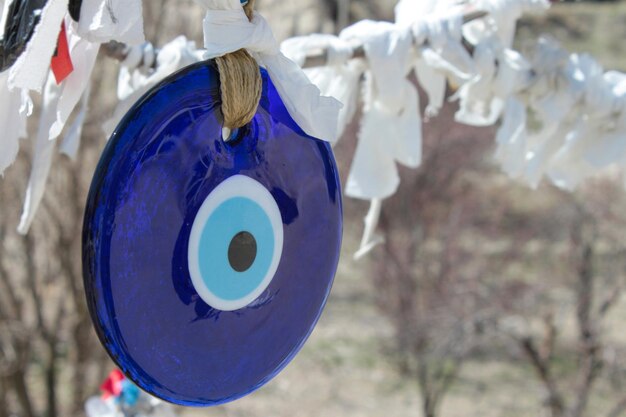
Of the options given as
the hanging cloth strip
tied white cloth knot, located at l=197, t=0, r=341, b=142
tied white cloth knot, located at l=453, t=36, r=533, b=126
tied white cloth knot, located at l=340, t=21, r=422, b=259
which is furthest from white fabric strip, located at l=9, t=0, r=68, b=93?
tied white cloth knot, located at l=453, t=36, r=533, b=126

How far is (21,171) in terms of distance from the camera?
2656mm

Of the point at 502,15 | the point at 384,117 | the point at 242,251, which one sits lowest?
the point at 384,117

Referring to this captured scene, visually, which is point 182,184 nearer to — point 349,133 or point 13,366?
Result: point 13,366

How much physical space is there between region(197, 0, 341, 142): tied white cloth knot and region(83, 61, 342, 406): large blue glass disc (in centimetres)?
1

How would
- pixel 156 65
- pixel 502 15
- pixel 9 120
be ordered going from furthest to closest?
pixel 502 15 → pixel 156 65 → pixel 9 120

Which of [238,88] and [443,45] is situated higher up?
[238,88]

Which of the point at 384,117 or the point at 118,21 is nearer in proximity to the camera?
the point at 118,21

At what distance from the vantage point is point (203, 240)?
63 cm

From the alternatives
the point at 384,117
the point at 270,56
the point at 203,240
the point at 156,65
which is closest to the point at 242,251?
the point at 203,240

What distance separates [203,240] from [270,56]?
0.16 metres

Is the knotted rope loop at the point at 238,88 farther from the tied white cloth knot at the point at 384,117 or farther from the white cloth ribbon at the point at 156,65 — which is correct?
the tied white cloth knot at the point at 384,117

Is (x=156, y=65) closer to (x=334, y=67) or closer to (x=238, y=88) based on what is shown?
(x=334, y=67)

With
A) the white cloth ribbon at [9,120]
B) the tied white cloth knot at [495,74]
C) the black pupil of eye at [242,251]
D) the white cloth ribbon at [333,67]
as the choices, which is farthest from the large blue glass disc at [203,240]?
the tied white cloth knot at [495,74]

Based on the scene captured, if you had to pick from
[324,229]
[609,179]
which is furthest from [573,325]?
[324,229]
